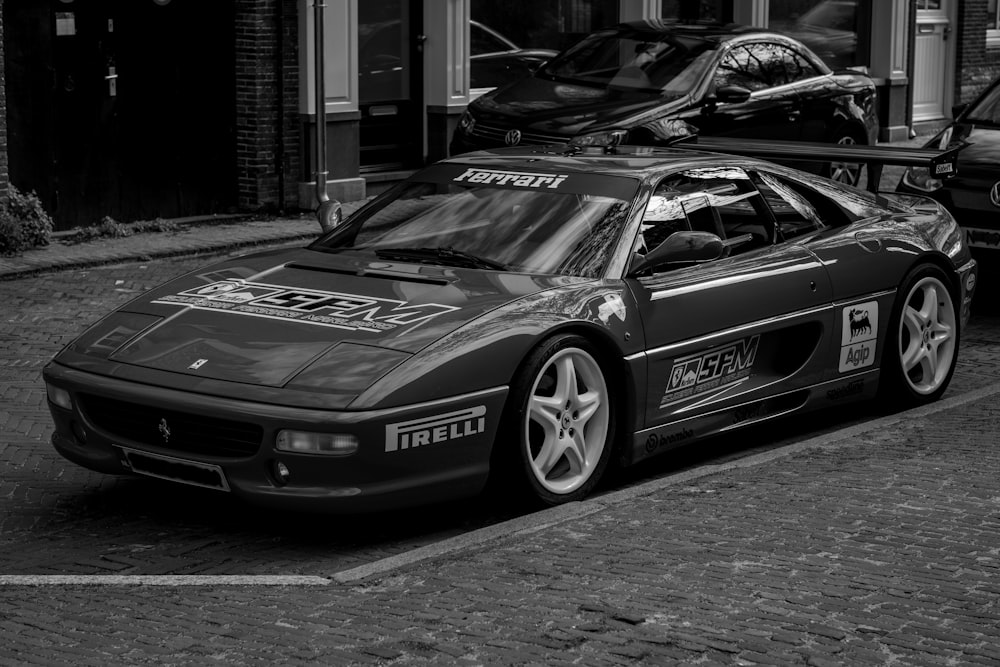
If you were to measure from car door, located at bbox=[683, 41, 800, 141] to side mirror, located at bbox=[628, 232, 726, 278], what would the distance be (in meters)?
7.51

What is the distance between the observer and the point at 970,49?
82.8ft

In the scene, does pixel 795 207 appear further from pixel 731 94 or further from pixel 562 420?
pixel 731 94

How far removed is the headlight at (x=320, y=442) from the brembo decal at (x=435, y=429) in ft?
0.46

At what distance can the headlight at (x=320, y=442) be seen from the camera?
5781mm

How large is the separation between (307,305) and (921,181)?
21.9 feet

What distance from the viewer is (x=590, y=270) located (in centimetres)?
693

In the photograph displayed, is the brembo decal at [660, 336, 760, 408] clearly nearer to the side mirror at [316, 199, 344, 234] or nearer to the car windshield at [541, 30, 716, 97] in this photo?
the side mirror at [316, 199, 344, 234]

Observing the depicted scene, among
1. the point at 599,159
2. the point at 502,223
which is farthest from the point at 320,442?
the point at 599,159

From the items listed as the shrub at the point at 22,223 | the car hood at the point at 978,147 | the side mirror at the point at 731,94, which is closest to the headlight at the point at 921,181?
the car hood at the point at 978,147

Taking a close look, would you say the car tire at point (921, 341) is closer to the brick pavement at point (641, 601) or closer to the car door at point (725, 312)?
the car door at point (725, 312)

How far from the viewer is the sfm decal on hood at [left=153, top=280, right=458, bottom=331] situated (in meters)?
6.27

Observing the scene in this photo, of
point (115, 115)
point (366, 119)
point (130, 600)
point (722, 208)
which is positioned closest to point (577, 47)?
point (366, 119)

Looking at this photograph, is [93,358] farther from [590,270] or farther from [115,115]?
[115,115]

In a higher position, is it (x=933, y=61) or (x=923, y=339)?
(x=933, y=61)
